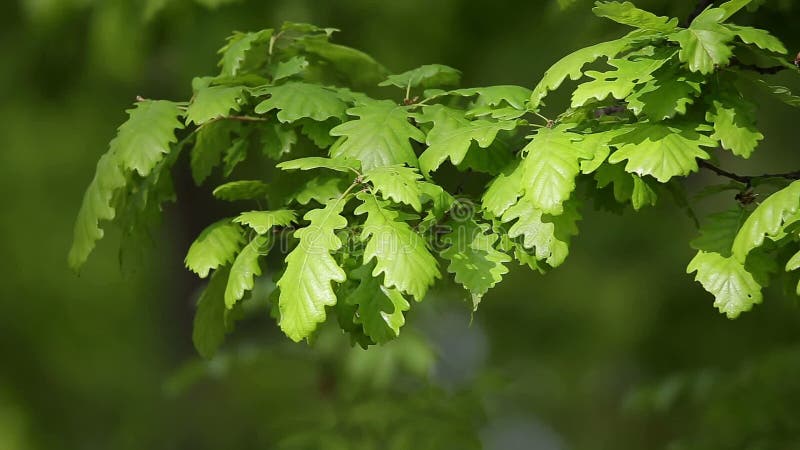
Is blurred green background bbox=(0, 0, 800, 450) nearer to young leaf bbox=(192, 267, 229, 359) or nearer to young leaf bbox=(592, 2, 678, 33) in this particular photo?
young leaf bbox=(192, 267, 229, 359)

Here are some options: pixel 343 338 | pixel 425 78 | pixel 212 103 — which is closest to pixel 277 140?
pixel 212 103

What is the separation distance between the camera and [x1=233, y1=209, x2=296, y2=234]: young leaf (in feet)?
6.20

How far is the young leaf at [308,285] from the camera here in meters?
1.76

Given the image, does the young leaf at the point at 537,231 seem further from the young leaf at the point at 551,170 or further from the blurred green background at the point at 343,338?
the blurred green background at the point at 343,338

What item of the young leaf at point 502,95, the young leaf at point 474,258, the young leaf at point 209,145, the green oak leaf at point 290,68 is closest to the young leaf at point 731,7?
the young leaf at point 502,95

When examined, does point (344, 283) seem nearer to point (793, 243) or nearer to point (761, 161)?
point (793, 243)

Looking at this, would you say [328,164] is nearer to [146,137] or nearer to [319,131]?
[319,131]

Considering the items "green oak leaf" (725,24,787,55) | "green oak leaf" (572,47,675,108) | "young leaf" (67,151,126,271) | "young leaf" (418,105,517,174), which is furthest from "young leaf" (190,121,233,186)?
"green oak leaf" (725,24,787,55)

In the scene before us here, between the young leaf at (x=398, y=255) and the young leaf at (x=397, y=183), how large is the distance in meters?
0.05

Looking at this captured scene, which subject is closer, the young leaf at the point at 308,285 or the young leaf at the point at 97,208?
the young leaf at the point at 308,285

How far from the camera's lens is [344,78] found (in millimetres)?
2695

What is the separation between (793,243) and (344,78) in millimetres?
1369

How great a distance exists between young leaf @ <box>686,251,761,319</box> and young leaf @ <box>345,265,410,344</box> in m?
0.64

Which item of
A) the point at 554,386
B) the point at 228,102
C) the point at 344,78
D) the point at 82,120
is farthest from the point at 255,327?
the point at 228,102
